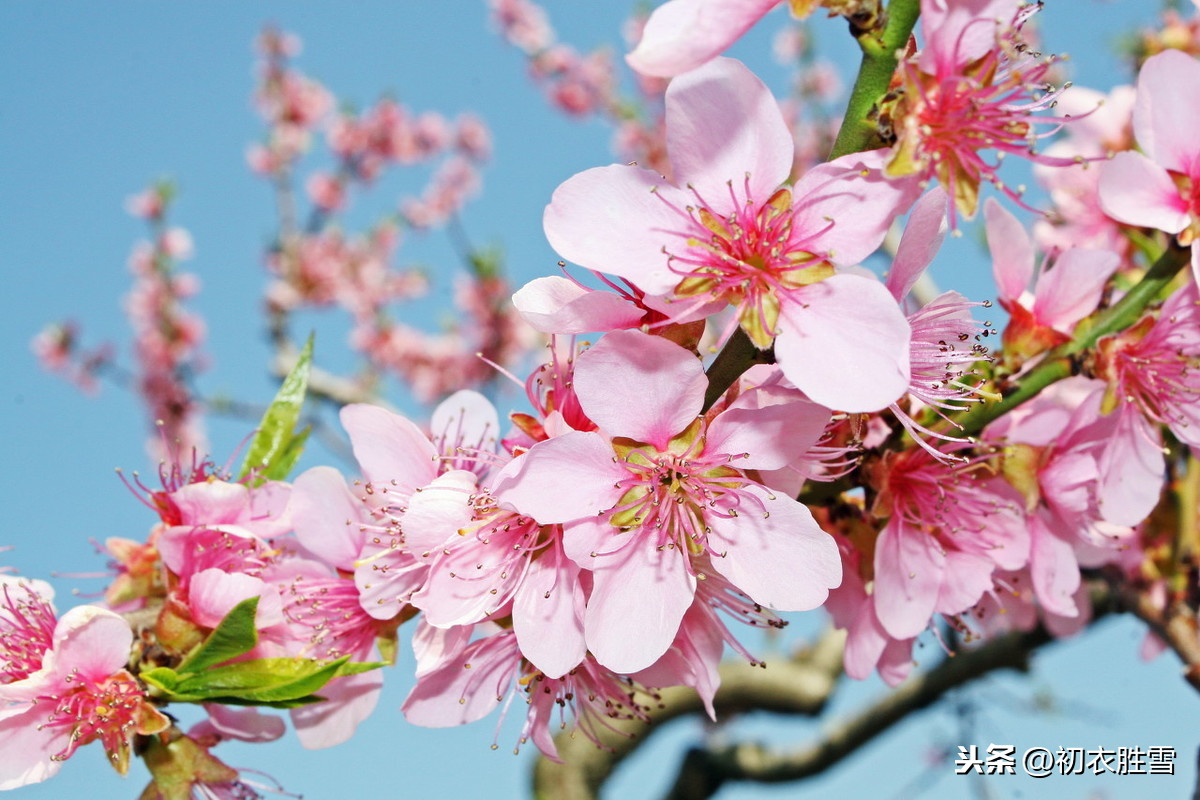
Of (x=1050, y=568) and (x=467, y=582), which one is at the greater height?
(x=467, y=582)

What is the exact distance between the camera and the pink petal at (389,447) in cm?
126

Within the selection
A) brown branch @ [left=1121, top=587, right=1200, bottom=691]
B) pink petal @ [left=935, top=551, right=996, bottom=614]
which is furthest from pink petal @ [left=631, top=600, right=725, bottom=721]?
brown branch @ [left=1121, top=587, right=1200, bottom=691]

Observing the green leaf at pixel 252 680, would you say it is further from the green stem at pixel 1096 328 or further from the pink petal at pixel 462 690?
the green stem at pixel 1096 328

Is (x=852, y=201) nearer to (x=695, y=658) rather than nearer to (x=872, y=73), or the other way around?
(x=872, y=73)

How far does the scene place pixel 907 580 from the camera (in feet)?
4.31

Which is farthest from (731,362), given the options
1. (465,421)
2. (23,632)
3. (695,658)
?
(23,632)

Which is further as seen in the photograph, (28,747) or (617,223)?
(28,747)

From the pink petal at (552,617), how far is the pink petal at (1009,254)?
2.75ft

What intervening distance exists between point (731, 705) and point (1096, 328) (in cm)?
361

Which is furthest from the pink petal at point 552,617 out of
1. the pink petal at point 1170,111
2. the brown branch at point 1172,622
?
the brown branch at point 1172,622

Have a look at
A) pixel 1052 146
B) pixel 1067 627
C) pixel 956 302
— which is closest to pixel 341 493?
pixel 956 302

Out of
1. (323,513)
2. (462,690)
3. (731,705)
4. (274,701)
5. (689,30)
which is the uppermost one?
(689,30)

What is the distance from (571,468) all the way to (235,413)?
551 cm

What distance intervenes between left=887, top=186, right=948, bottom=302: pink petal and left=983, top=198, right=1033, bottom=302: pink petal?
0.45m
